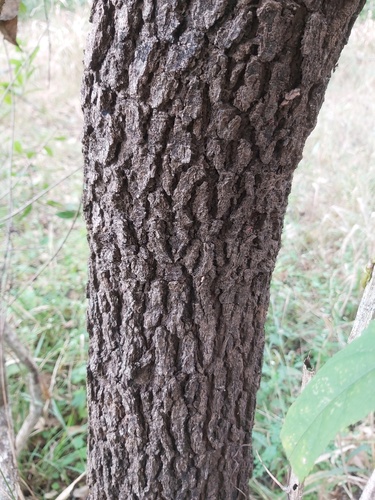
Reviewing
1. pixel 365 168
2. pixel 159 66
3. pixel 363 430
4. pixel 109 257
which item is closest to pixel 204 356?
pixel 109 257

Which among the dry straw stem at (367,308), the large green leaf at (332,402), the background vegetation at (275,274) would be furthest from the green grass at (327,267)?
the large green leaf at (332,402)

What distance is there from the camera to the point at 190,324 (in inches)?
27.2

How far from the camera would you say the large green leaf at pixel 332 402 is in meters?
0.38

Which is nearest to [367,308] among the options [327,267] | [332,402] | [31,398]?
[332,402]

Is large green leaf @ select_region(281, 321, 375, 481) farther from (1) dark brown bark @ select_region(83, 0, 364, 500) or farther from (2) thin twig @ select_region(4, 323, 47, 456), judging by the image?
(2) thin twig @ select_region(4, 323, 47, 456)

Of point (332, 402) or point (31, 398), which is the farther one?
point (31, 398)

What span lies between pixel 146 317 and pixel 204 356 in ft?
0.39

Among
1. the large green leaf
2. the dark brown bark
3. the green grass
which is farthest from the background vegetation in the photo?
the large green leaf

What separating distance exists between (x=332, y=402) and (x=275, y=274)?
4.79ft

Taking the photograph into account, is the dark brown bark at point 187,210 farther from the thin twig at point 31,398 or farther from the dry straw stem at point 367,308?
the thin twig at point 31,398

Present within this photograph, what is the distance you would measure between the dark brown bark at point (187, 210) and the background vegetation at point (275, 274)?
309 millimetres

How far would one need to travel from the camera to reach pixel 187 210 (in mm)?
601

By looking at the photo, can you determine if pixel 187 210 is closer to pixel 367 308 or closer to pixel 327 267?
pixel 367 308

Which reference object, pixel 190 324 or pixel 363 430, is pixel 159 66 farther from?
pixel 363 430
